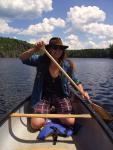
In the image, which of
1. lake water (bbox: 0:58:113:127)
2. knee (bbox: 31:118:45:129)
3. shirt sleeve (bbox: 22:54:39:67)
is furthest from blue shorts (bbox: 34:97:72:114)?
shirt sleeve (bbox: 22:54:39:67)

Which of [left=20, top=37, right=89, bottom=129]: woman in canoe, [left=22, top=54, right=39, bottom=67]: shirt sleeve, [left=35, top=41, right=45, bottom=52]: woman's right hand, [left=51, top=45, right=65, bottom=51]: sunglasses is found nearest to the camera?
[left=35, top=41, right=45, bottom=52]: woman's right hand

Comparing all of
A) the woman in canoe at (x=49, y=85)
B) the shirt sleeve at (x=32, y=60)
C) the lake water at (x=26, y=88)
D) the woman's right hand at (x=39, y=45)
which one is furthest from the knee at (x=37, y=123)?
the woman's right hand at (x=39, y=45)

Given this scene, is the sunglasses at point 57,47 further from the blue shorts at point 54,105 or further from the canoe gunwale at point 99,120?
the canoe gunwale at point 99,120

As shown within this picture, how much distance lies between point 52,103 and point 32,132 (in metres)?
0.86

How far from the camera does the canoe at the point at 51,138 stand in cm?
623

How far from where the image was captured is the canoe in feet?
20.4

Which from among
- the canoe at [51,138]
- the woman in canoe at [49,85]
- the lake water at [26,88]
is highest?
the woman in canoe at [49,85]

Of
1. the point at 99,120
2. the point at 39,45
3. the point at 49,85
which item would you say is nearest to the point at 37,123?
the point at 49,85

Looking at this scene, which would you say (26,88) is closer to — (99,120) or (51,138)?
(51,138)

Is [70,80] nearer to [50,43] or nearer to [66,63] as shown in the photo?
[66,63]

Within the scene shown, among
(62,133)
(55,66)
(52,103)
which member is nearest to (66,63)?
(55,66)

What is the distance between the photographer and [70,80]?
7539 mm

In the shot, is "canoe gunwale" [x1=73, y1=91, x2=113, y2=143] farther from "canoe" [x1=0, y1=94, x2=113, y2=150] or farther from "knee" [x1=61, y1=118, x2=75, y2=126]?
"knee" [x1=61, y1=118, x2=75, y2=126]

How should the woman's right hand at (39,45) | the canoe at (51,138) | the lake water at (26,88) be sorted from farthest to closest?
the lake water at (26,88)
the woman's right hand at (39,45)
the canoe at (51,138)
